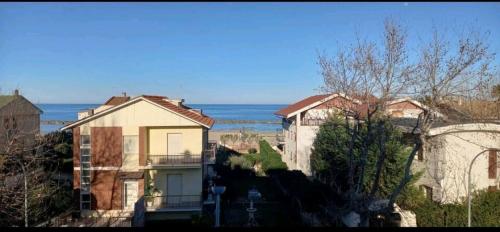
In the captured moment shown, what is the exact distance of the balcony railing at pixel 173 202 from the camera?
631 inches

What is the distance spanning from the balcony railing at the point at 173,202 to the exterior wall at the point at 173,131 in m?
1.83

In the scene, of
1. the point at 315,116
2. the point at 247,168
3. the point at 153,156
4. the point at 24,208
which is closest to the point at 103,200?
the point at 153,156

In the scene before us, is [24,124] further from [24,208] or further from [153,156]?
[24,208]

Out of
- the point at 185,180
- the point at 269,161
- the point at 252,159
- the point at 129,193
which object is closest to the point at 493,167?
the point at 185,180

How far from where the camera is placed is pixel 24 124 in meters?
20.2

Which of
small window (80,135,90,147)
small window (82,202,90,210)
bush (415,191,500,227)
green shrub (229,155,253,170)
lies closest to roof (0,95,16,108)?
small window (80,135,90,147)

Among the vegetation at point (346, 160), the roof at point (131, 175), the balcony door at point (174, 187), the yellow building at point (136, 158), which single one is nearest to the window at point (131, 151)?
the yellow building at point (136, 158)

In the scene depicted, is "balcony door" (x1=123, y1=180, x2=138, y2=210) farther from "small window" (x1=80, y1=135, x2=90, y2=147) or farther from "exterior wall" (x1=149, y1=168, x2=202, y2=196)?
"small window" (x1=80, y1=135, x2=90, y2=147)

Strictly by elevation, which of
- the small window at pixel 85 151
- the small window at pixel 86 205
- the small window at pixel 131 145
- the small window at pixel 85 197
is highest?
the small window at pixel 131 145

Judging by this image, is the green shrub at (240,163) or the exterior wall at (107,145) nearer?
the exterior wall at (107,145)

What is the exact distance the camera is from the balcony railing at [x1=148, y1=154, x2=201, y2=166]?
1606 cm

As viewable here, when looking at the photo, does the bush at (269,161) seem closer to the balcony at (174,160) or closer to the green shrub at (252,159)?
the green shrub at (252,159)

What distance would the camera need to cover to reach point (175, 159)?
16203mm

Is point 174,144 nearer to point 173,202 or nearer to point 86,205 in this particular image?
point 173,202
